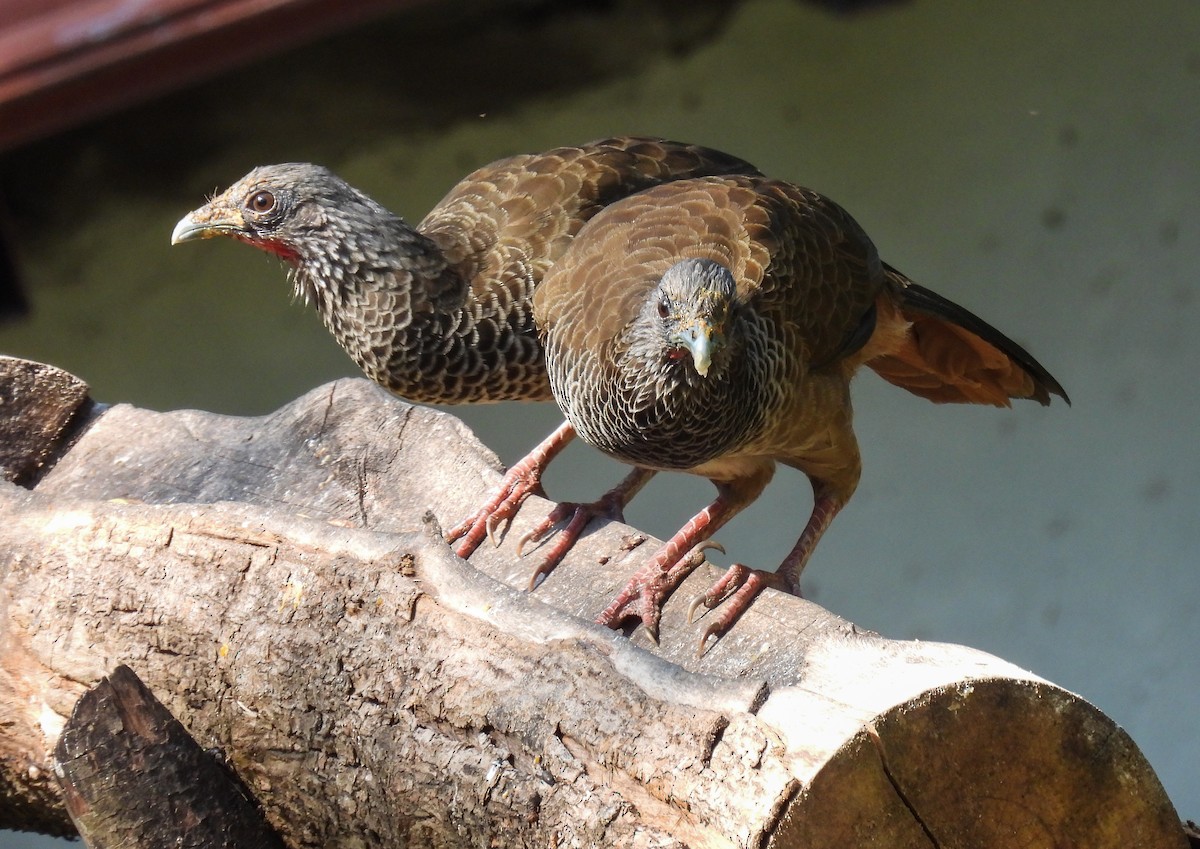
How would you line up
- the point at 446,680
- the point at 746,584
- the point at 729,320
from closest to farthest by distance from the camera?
the point at 446,680 → the point at 729,320 → the point at 746,584

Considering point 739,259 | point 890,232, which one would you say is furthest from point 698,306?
point 890,232

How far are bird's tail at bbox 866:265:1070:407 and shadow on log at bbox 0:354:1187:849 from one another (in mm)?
858

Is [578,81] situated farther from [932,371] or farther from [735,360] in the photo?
[735,360]

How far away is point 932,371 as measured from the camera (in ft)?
10.2

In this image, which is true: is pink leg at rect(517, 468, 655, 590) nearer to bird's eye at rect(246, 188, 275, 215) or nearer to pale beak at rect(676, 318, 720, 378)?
pale beak at rect(676, 318, 720, 378)

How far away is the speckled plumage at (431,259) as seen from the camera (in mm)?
2848

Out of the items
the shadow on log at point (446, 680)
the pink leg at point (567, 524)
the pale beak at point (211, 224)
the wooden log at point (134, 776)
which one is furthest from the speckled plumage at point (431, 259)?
the wooden log at point (134, 776)

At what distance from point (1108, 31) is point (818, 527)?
221cm

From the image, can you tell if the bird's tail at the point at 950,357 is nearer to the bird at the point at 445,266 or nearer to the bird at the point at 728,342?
the bird at the point at 728,342

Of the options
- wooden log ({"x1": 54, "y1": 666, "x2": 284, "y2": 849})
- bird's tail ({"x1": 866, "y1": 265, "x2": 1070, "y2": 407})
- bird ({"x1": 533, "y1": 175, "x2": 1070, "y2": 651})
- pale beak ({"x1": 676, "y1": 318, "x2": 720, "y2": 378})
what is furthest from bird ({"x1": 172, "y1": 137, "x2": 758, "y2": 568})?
wooden log ({"x1": 54, "y1": 666, "x2": 284, "y2": 849})

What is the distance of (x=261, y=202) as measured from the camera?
2830 millimetres

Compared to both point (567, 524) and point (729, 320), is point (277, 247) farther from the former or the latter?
point (729, 320)

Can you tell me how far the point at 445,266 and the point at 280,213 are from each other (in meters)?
0.37

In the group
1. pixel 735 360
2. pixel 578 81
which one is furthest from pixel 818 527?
pixel 578 81
